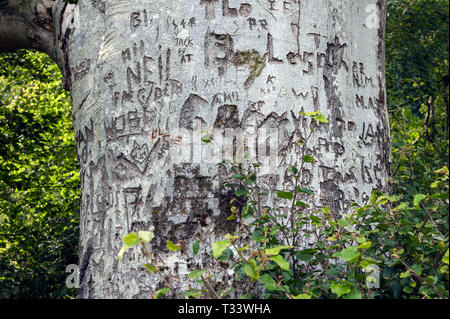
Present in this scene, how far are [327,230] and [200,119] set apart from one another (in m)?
0.79

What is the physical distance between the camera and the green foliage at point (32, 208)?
568cm

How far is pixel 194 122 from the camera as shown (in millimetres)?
2578

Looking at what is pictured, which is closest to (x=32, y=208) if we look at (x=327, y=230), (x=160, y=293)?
(x=327, y=230)

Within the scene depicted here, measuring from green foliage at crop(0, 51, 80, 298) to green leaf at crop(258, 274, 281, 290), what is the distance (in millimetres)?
4156

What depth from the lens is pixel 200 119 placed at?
2576mm

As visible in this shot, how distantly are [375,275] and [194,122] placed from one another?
108cm

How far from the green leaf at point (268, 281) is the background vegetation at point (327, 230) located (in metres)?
0.20

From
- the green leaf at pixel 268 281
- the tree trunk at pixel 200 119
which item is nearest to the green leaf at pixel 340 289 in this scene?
the green leaf at pixel 268 281

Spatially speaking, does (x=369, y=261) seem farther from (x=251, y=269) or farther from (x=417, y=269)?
(x=251, y=269)

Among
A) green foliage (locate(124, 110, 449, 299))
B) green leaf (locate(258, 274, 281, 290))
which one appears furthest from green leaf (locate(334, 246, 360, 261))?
green leaf (locate(258, 274, 281, 290))

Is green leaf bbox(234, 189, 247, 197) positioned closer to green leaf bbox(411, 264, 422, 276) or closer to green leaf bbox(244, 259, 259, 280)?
green leaf bbox(244, 259, 259, 280)

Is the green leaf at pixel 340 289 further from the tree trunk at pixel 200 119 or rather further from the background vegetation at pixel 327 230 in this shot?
the tree trunk at pixel 200 119

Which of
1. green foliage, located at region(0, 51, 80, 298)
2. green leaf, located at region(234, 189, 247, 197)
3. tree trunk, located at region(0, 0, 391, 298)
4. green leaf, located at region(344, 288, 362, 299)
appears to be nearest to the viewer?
green leaf, located at region(344, 288, 362, 299)

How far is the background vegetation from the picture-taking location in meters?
2.08
